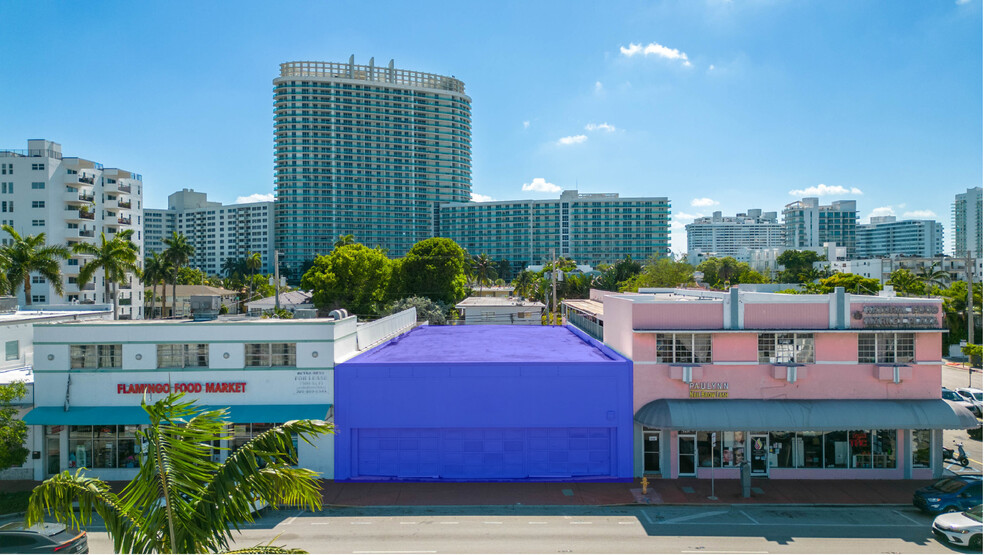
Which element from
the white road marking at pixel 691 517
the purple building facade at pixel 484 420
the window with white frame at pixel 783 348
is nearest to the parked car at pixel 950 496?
the window with white frame at pixel 783 348

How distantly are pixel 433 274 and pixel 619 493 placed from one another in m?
52.7

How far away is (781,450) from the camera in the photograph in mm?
25344

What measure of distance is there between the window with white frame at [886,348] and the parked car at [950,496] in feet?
17.5

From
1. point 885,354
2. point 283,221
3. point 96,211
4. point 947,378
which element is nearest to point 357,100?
point 283,221

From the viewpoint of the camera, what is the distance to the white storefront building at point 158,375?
2542 centimetres

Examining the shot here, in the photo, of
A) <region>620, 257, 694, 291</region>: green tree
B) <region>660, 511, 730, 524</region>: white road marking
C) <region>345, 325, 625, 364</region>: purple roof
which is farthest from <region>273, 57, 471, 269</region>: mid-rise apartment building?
<region>660, 511, 730, 524</region>: white road marking

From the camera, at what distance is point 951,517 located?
1877cm

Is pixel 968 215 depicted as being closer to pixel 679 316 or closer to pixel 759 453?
pixel 759 453

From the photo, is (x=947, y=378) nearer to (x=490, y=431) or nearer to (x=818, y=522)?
(x=818, y=522)

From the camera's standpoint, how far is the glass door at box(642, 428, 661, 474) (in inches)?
1003

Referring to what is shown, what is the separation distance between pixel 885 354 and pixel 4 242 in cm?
8843

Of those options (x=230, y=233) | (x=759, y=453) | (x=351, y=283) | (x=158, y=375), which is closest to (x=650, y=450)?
(x=759, y=453)

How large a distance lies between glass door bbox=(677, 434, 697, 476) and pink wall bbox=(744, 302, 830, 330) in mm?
5129

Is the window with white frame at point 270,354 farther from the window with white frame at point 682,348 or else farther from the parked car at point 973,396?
the parked car at point 973,396
